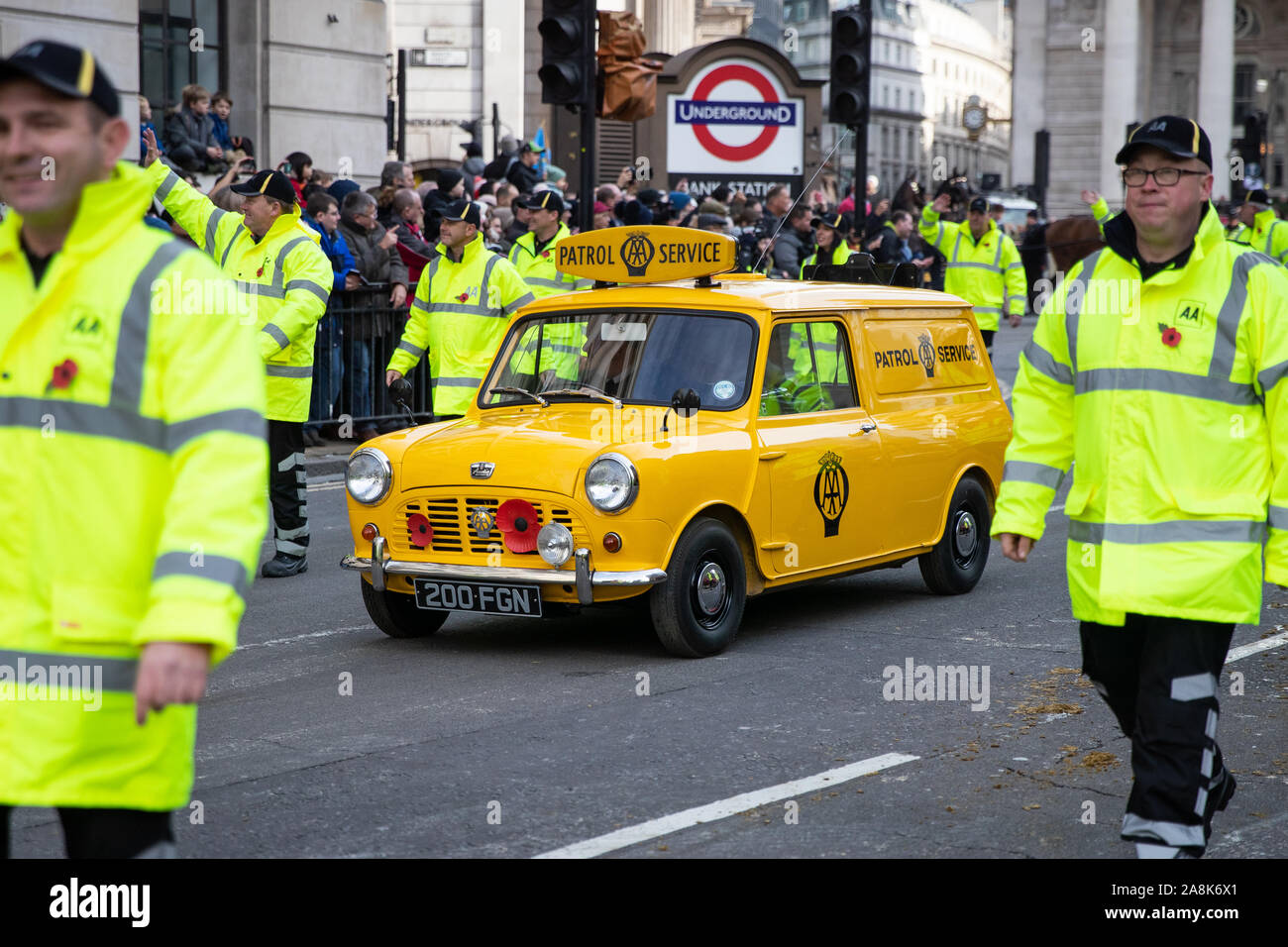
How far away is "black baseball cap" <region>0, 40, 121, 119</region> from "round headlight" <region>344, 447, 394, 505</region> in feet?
15.9

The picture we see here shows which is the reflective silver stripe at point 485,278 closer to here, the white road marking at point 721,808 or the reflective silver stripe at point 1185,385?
the white road marking at point 721,808

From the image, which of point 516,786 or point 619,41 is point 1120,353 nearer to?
point 516,786

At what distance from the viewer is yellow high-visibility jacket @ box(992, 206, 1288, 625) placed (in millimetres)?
4410

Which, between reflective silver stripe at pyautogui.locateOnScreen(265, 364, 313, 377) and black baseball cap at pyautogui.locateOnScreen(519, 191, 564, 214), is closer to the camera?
reflective silver stripe at pyautogui.locateOnScreen(265, 364, 313, 377)

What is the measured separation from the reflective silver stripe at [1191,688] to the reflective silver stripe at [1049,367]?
847mm

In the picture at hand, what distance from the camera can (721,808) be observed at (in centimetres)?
556

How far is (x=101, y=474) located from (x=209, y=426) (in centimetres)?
22

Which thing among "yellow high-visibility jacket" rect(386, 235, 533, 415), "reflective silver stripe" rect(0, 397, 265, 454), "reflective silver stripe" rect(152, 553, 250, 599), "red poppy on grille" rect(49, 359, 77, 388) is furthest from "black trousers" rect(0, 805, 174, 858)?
"yellow high-visibility jacket" rect(386, 235, 533, 415)

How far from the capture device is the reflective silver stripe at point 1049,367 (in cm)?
474

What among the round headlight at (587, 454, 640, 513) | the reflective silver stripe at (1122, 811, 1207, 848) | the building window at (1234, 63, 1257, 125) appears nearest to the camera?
the reflective silver stripe at (1122, 811, 1207, 848)

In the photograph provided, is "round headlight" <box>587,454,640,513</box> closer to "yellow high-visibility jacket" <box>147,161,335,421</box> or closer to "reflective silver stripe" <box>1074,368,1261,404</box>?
"yellow high-visibility jacket" <box>147,161,335,421</box>

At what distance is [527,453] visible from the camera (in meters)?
7.65

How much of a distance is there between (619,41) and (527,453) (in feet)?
26.0

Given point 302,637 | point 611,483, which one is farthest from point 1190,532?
point 302,637
